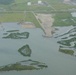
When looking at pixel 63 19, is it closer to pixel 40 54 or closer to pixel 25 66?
pixel 40 54

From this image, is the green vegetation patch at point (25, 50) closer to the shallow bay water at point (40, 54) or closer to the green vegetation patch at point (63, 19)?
the shallow bay water at point (40, 54)

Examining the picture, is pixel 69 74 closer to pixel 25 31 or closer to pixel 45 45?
pixel 45 45

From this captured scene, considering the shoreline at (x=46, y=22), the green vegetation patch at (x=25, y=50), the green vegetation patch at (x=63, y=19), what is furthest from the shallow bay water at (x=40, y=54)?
the green vegetation patch at (x=63, y=19)

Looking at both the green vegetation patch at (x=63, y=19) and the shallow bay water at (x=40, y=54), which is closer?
the shallow bay water at (x=40, y=54)

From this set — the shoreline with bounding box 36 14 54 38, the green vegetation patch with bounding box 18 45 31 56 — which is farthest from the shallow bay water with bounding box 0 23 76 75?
the shoreline with bounding box 36 14 54 38

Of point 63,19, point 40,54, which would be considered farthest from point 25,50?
point 63,19

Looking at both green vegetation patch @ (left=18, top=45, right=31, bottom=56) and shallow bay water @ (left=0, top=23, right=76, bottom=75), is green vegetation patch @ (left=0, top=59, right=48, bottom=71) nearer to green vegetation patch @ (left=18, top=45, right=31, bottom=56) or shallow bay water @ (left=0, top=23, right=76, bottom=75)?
Answer: shallow bay water @ (left=0, top=23, right=76, bottom=75)

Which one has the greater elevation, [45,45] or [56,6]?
[45,45]

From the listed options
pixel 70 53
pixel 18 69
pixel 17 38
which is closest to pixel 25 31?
pixel 17 38
